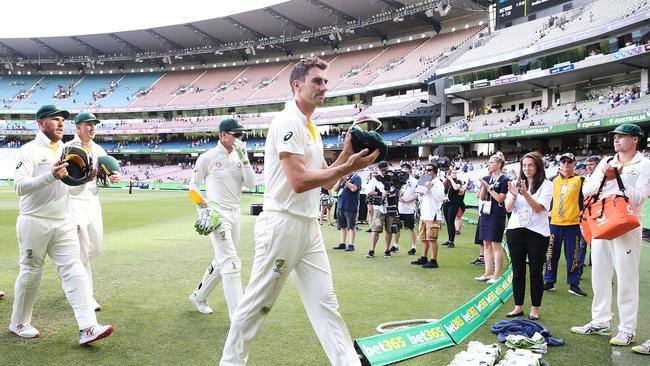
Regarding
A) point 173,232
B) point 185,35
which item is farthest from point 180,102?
point 173,232

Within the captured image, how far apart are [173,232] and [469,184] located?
16.9 m

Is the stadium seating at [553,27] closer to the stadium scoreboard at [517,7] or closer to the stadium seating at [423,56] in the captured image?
the stadium scoreboard at [517,7]

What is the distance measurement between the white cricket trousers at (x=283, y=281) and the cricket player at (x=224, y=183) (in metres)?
1.65

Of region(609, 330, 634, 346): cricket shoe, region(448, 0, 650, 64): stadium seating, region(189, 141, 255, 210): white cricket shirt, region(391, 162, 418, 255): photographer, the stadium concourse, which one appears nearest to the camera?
region(609, 330, 634, 346): cricket shoe

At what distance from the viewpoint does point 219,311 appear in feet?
17.8

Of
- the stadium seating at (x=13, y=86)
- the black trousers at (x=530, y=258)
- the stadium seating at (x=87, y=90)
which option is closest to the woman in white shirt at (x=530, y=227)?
the black trousers at (x=530, y=258)

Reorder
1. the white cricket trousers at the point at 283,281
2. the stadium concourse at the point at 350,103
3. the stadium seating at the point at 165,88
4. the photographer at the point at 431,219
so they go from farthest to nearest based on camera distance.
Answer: the stadium seating at the point at 165,88
the photographer at the point at 431,219
the stadium concourse at the point at 350,103
the white cricket trousers at the point at 283,281

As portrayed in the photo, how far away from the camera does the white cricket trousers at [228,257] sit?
181 inches

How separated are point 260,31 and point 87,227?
2141 inches

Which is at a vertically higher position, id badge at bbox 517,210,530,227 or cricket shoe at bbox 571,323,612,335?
id badge at bbox 517,210,530,227

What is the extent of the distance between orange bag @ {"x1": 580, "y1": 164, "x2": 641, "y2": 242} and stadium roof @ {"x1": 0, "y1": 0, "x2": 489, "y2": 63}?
4330cm

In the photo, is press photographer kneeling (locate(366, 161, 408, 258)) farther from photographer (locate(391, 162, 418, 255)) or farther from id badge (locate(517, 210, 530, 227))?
id badge (locate(517, 210, 530, 227))

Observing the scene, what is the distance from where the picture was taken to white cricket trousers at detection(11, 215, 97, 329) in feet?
13.6

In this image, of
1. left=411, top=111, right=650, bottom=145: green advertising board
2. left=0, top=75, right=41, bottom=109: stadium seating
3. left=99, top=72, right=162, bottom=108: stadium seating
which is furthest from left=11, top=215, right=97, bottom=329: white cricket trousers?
left=0, top=75, right=41, bottom=109: stadium seating
